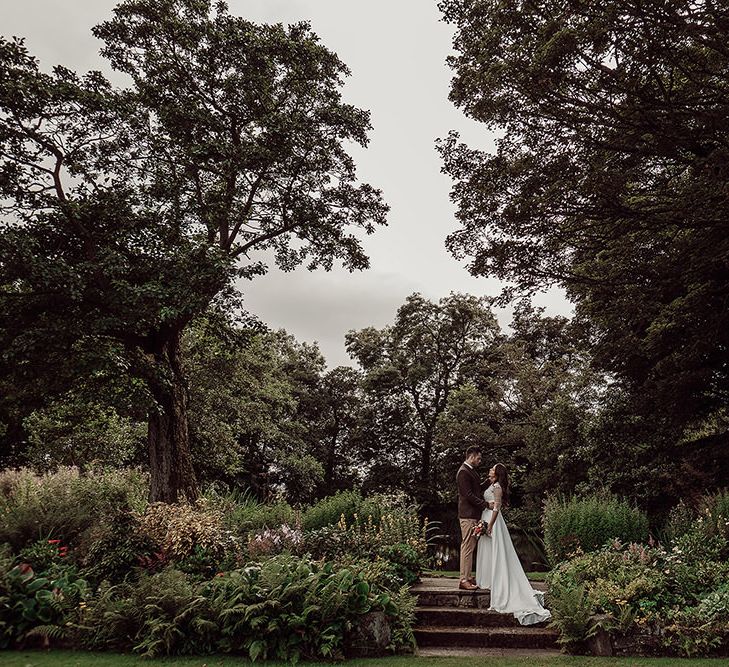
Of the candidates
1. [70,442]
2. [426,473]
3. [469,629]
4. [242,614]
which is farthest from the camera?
[426,473]

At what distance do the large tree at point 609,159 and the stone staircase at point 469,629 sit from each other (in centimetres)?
611

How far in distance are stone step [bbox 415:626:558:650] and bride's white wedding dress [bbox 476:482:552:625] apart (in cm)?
43

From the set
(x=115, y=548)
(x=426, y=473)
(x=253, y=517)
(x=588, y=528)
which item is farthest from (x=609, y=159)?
(x=426, y=473)

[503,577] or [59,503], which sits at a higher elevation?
[59,503]

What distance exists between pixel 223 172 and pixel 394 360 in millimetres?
20244

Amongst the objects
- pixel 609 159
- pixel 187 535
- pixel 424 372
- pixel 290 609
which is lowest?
pixel 290 609

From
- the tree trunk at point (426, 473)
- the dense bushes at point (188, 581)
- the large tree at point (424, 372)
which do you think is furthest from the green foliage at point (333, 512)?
the large tree at point (424, 372)

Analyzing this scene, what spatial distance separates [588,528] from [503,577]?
3108 millimetres

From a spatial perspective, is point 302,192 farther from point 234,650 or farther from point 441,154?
point 234,650

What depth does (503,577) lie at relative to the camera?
8.38 meters

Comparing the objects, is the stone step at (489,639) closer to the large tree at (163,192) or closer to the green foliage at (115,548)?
the green foliage at (115,548)

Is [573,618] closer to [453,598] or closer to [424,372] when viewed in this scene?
[453,598]

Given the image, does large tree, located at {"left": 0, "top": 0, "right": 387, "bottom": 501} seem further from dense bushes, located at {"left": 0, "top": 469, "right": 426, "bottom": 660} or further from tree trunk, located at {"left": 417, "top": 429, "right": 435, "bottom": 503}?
tree trunk, located at {"left": 417, "top": 429, "right": 435, "bottom": 503}

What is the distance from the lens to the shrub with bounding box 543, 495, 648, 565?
414 inches
